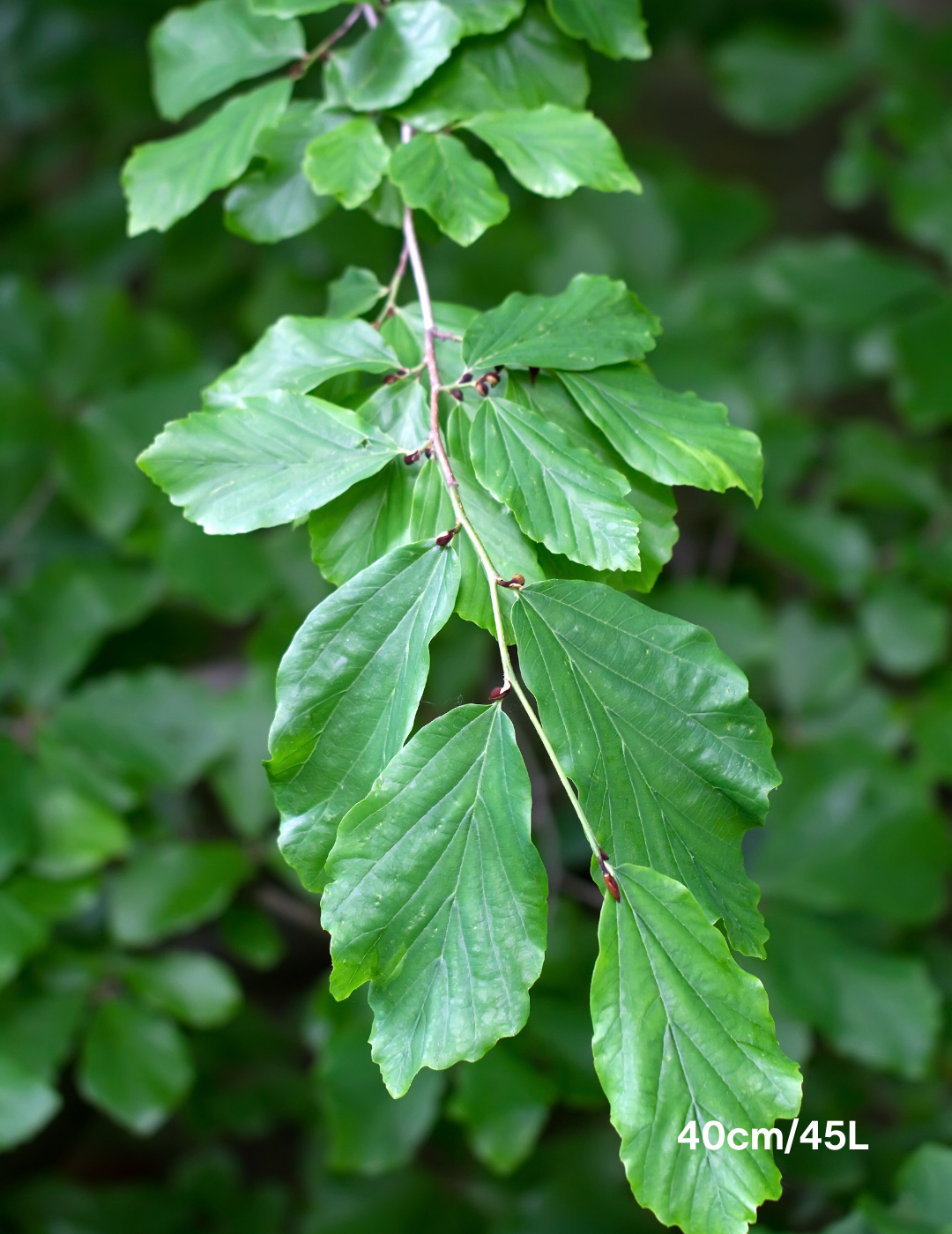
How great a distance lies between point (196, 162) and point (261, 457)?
0.21 meters

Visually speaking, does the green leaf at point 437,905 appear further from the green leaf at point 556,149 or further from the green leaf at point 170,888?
the green leaf at point 170,888

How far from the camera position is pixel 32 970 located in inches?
34.3

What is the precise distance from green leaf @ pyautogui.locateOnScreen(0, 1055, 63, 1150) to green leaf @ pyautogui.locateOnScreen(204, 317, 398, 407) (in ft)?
1.85

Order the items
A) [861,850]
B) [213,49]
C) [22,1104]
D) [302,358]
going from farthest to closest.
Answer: [861,850] → [22,1104] → [213,49] → [302,358]

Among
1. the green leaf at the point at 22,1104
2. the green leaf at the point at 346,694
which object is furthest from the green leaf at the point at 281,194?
the green leaf at the point at 22,1104

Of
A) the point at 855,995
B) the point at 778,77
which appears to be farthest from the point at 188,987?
the point at 778,77

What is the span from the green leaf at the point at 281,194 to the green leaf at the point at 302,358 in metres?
0.09

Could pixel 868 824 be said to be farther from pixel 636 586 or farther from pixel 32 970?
pixel 32 970

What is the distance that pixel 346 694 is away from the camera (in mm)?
363

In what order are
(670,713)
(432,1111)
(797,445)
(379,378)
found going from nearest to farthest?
1. (670,713)
2. (379,378)
3. (432,1111)
4. (797,445)

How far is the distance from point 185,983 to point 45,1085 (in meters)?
0.15

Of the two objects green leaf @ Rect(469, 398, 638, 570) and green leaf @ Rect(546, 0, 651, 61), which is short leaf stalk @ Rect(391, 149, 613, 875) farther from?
green leaf @ Rect(546, 0, 651, 61)

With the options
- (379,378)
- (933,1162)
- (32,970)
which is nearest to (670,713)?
(379,378)

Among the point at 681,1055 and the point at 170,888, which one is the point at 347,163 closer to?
the point at 681,1055
